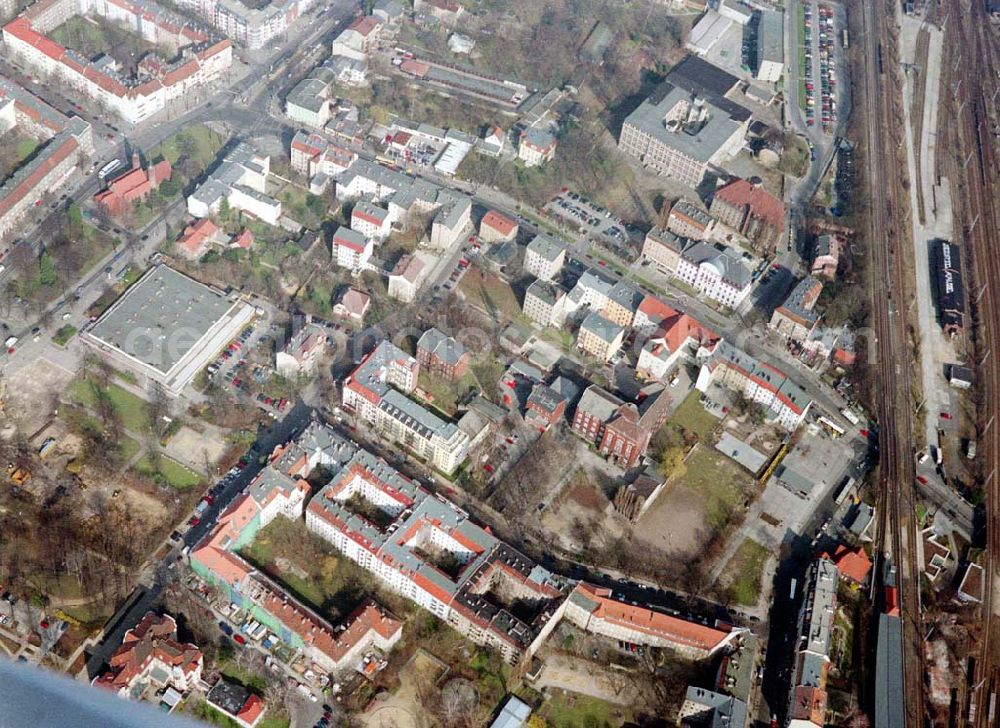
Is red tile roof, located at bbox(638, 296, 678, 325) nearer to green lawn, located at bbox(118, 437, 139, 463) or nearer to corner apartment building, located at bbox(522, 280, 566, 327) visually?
corner apartment building, located at bbox(522, 280, 566, 327)

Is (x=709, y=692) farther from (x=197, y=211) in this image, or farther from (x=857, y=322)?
(x=197, y=211)

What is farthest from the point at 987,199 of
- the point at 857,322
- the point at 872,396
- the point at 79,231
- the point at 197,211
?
the point at 79,231

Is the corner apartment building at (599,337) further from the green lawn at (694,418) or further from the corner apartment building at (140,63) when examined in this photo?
the corner apartment building at (140,63)

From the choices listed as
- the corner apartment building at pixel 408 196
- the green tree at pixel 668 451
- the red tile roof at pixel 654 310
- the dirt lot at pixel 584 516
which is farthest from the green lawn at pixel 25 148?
the green tree at pixel 668 451

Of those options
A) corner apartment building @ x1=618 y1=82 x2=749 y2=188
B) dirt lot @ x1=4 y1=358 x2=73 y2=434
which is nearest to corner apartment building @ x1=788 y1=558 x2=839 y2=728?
corner apartment building @ x1=618 y1=82 x2=749 y2=188

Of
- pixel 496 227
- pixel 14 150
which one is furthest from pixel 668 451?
pixel 14 150

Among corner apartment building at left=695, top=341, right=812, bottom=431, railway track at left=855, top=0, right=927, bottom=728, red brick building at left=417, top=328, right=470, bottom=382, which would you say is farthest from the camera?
corner apartment building at left=695, top=341, right=812, bottom=431
